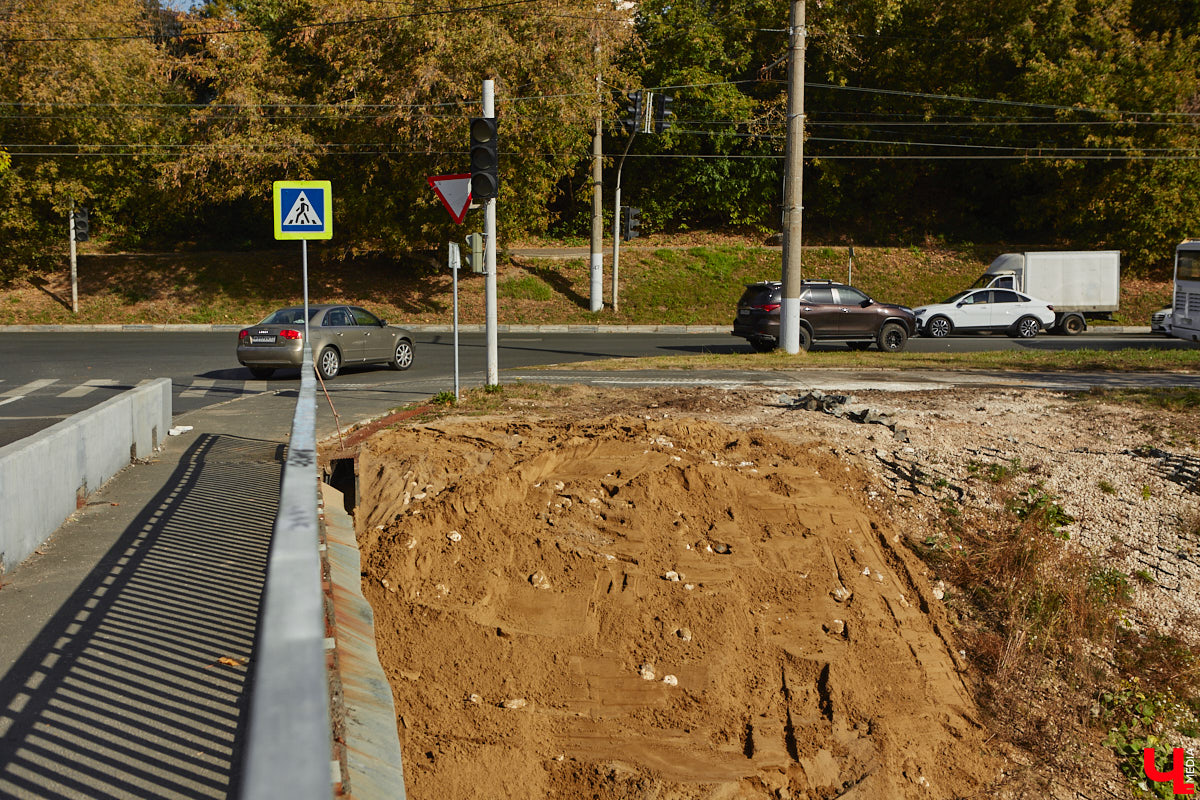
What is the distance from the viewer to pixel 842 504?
910 cm

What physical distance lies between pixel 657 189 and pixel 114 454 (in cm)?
3674

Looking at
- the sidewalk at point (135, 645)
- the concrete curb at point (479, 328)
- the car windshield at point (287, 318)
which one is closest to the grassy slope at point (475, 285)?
the concrete curb at point (479, 328)

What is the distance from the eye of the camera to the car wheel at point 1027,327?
31.0m

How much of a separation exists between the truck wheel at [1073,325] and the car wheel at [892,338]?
10.8 metres

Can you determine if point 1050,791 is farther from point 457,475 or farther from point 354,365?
point 354,365

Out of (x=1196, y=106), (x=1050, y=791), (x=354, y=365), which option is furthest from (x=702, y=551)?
(x=1196, y=106)

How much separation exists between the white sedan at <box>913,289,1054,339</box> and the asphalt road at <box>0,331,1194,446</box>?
48cm

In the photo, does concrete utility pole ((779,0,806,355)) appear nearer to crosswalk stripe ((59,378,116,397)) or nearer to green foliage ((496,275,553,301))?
crosswalk stripe ((59,378,116,397))

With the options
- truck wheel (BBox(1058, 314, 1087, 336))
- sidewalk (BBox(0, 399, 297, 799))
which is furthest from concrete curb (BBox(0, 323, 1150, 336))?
sidewalk (BBox(0, 399, 297, 799))

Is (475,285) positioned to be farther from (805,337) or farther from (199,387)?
(199,387)

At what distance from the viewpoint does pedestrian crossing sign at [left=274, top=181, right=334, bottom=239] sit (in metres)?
12.2

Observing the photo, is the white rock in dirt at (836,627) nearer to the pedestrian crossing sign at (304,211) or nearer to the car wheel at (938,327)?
the pedestrian crossing sign at (304,211)

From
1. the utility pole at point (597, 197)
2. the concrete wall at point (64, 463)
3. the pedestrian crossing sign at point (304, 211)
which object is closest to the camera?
the concrete wall at point (64, 463)

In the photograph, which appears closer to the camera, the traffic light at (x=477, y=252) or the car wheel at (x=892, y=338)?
the traffic light at (x=477, y=252)
